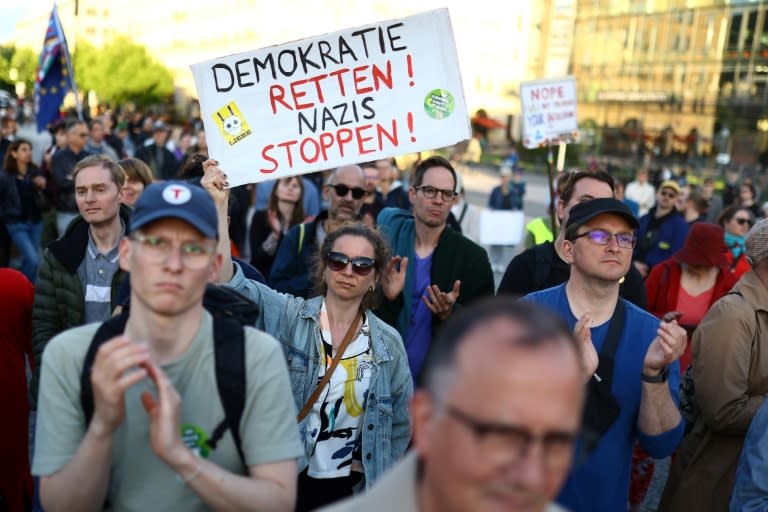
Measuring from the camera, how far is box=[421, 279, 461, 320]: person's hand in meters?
3.82

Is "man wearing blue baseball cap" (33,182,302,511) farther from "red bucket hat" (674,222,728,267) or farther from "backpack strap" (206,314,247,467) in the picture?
"red bucket hat" (674,222,728,267)

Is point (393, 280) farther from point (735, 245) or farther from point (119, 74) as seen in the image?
point (119, 74)

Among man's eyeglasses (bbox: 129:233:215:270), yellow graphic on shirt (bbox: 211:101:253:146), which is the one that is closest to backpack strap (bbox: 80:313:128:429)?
man's eyeglasses (bbox: 129:233:215:270)

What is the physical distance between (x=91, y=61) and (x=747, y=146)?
151 ft

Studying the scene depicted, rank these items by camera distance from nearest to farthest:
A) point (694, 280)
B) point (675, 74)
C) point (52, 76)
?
point (694, 280)
point (52, 76)
point (675, 74)

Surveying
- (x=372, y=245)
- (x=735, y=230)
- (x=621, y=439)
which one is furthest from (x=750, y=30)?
(x=621, y=439)

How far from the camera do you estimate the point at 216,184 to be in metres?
3.18

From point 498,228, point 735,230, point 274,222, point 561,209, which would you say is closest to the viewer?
point 561,209

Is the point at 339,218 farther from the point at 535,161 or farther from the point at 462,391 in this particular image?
the point at 535,161

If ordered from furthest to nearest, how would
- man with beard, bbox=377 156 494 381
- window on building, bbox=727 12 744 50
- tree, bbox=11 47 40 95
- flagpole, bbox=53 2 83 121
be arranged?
tree, bbox=11 47 40 95 < window on building, bbox=727 12 744 50 < flagpole, bbox=53 2 83 121 < man with beard, bbox=377 156 494 381

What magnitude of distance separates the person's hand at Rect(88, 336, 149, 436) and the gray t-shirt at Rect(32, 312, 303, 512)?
165 mm

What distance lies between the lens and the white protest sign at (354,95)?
3848 mm

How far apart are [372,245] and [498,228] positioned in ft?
29.2

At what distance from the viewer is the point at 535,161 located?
3772 centimetres
